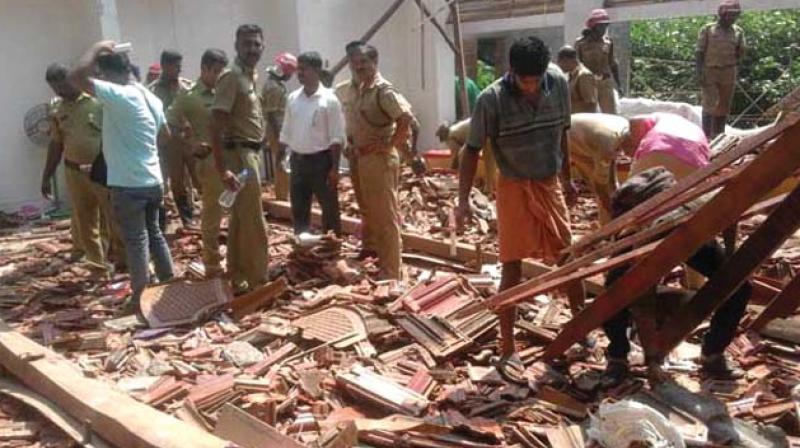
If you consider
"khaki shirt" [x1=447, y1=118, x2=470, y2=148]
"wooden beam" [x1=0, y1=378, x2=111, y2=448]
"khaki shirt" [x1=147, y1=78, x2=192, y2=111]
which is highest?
"khaki shirt" [x1=147, y1=78, x2=192, y2=111]

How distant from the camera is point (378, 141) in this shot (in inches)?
296

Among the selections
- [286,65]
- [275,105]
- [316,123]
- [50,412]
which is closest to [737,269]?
[50,412]

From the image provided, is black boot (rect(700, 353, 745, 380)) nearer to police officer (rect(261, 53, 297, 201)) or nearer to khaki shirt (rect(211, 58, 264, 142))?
khaki shirt (rect(211, 58, 264, 142))

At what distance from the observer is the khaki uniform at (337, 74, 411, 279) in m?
7.44

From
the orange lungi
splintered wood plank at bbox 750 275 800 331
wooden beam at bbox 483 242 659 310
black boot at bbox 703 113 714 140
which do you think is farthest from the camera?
Answer: black boot at bbox 703 113 714 140

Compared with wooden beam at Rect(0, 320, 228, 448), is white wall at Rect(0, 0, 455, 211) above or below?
above

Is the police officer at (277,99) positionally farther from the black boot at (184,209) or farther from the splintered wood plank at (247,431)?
the splintered wood plank at (247,431)

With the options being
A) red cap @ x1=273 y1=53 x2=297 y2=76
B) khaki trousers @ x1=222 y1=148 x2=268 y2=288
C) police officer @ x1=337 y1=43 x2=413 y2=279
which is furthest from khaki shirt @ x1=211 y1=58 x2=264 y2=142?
red cap @ x1=273 y1=53 x2=297 y2=76

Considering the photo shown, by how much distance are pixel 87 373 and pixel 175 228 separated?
5196 mm

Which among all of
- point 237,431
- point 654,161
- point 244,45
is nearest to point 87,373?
point 237,431

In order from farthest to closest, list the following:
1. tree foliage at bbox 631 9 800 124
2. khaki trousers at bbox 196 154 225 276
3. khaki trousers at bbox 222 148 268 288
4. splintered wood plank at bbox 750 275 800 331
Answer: tree foliage at bbox 631 9 800 124 < khaki trousers at bbox 196 154 225 276 < khaki trousers at bbox 222 148 268 288 < splintered wood plank at bbox 750 275 800 331

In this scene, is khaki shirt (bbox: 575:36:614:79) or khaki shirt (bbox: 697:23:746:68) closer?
khaki shirt (bbox: 575:36:614:79)

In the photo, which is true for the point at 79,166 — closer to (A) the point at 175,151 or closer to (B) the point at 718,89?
(A) the point at 175,151

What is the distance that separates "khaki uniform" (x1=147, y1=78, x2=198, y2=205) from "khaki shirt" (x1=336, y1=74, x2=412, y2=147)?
3.35 metres
